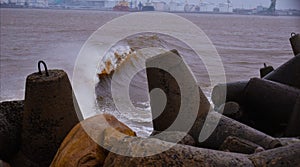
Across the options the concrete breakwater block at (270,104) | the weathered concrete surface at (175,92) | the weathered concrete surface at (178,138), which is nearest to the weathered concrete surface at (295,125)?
the concrete breakwater block at (270,104)

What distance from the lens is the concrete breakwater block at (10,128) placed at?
1599 millimetres

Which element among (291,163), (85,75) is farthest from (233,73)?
(291,163)

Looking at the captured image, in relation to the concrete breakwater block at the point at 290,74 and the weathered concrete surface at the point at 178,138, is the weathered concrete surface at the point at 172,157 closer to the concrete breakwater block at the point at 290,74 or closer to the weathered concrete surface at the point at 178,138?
the weathered concrete surface at the point at 178,138

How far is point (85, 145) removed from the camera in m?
1.39

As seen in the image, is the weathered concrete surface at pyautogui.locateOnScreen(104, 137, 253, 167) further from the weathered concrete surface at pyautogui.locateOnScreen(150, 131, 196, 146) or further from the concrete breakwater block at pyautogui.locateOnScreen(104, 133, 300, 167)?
the weathered concrete surface at pyautogui.locateOnScreen(150, 131, 196, 146)

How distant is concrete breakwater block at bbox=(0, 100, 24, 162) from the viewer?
160cm

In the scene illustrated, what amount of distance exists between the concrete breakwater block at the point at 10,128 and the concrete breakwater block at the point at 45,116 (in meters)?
0.04

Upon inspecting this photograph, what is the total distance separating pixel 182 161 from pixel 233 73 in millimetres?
6684

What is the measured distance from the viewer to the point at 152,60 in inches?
70.7

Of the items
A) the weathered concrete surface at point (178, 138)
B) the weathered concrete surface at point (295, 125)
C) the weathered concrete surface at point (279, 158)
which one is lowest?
the weathered concrete surface at point (295, 125)

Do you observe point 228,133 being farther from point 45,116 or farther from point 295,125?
point 45,116

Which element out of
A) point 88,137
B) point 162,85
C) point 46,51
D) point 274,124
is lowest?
point 46,51

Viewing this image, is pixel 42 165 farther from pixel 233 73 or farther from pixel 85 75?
pixel 233 73

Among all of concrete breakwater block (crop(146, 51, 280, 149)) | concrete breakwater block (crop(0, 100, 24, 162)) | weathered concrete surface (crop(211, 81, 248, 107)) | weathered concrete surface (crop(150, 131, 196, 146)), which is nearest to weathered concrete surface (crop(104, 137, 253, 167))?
weathered concrete surface (crop(150, 131, 196, 146))
